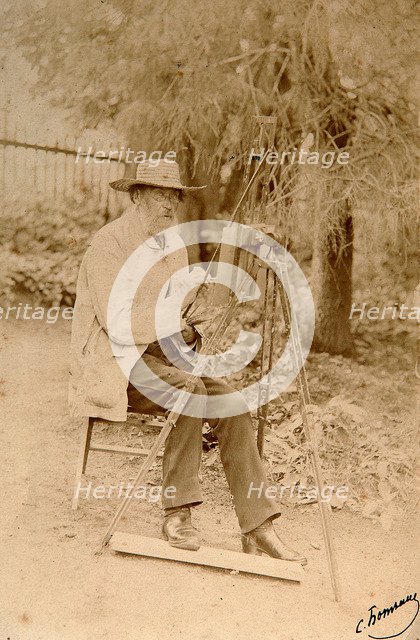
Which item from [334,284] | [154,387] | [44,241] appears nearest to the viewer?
[154,387]

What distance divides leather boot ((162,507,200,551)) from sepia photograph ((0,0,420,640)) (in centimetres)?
1

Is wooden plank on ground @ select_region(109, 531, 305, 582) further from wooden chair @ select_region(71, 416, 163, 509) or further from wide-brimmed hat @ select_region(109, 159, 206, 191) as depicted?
wide-brimmed hat @ select_region(109, 159, 206, 191)

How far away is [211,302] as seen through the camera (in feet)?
11.9

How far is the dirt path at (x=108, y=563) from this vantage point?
3.25m

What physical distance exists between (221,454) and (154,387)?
1.46 ft

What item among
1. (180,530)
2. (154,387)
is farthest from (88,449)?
(180,530)

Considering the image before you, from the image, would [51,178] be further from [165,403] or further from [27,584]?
[27,584]

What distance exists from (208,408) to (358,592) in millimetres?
1061

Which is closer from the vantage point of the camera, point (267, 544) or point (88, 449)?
point (267, 544)

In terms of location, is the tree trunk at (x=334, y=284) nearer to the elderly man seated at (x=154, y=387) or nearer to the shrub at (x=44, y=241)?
the elderly man seated at (x=154, y=387)

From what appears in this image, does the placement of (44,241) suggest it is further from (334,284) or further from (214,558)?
(214,558)
